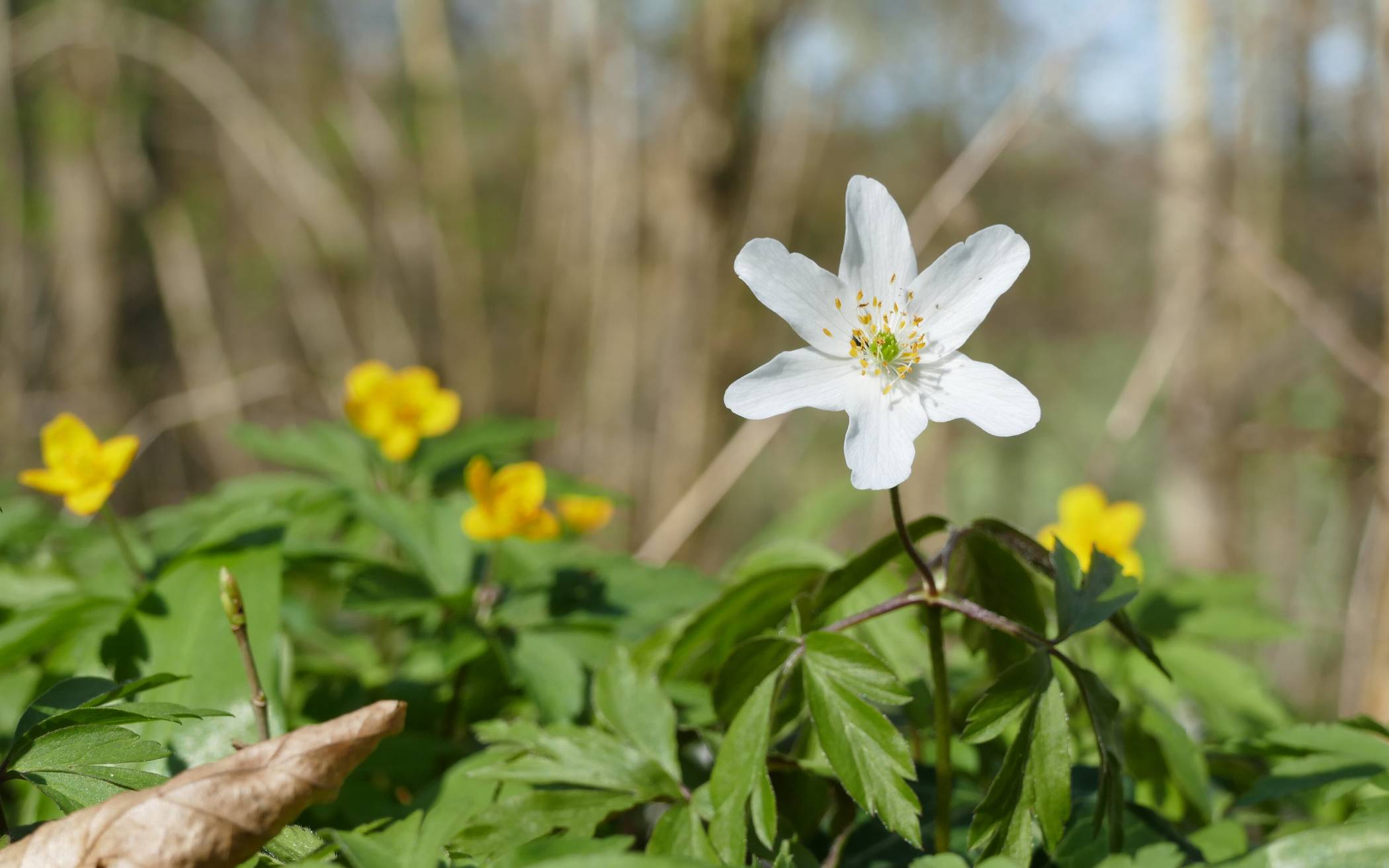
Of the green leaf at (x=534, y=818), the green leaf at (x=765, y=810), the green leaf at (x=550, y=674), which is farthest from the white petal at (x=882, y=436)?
the green leaf at (x=550, y=674)

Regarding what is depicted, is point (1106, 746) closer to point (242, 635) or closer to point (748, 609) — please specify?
point (748, 609)

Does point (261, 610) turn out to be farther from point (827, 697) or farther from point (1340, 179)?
point (1340, 179)

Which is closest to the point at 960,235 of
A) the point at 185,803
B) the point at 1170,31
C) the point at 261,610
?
the point at 1170,31

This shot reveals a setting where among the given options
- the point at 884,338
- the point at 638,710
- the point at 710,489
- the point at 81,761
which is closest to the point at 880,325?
the point at 884,338

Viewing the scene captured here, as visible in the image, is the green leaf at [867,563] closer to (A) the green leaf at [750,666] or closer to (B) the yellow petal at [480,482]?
(A) the green leaf at [750,666]

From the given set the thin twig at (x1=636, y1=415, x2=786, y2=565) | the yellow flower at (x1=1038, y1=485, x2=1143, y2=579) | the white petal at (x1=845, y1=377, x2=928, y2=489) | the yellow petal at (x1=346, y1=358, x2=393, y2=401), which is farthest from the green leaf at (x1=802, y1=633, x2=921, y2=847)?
the thin twig at (x1=636, y1=415, x2=786, y2=565)
